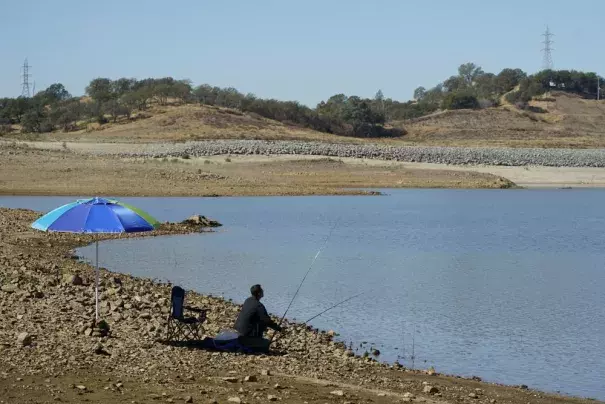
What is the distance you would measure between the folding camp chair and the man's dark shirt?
608mm

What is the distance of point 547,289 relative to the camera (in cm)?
2125

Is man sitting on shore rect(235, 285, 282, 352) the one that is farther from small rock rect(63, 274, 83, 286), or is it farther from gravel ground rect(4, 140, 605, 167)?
gravel ground rect(4, 140, 605, 167)

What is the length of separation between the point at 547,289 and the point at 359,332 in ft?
22.4

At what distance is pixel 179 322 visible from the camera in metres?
12.6

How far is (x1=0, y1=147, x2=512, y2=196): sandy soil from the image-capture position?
44969 mm

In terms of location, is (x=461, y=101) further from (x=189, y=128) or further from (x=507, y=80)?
(x=189, y=128)

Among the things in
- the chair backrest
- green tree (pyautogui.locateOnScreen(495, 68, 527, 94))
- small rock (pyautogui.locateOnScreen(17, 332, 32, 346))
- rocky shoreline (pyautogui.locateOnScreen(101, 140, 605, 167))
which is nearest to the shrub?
green tree (pyautogui.locateOnScreen(495, 68, 527, 94))

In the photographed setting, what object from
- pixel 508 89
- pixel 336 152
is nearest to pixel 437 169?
pixel 336 152

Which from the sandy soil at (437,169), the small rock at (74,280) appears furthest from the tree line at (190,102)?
the small rock at (74,280)

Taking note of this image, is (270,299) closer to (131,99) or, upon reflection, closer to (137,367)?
(137,367)

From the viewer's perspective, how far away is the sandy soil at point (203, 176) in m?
45.0

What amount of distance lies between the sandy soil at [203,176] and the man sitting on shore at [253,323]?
102 ft

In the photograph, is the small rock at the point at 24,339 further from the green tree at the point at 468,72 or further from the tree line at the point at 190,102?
the green tree at the point at 468,72

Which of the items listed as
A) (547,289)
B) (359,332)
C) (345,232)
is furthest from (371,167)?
(359,332)
